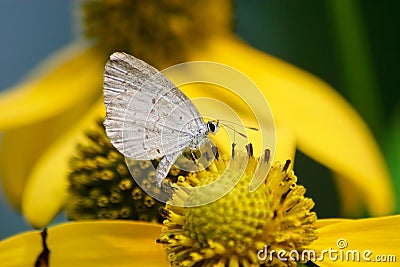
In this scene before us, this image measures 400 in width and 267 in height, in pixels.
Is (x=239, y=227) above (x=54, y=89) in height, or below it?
below

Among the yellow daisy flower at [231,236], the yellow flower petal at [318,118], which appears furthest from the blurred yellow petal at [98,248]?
the yellow flower petal at [318,118]

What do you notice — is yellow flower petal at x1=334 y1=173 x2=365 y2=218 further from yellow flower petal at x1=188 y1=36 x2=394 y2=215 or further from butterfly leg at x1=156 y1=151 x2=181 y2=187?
butterfly leg at x1=156 y1=151 x2=181 y2=187

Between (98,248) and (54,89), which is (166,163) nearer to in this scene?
(98,248)

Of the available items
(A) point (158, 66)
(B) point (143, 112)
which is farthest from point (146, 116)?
(A) point (158, 66)

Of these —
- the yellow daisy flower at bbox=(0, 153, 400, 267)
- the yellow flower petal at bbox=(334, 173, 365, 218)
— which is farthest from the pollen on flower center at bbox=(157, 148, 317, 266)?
the yellow flower petal at bbox=(334, 173, 365, 218)

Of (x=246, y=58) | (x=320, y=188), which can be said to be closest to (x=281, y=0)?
(x=246, y=58)

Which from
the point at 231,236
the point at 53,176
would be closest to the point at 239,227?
the point at 231,236

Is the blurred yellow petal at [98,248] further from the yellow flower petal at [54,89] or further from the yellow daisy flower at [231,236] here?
the yellow flower petal at [54,89]

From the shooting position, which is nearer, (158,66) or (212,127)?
(212,127)

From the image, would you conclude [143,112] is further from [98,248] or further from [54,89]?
[54,89]
